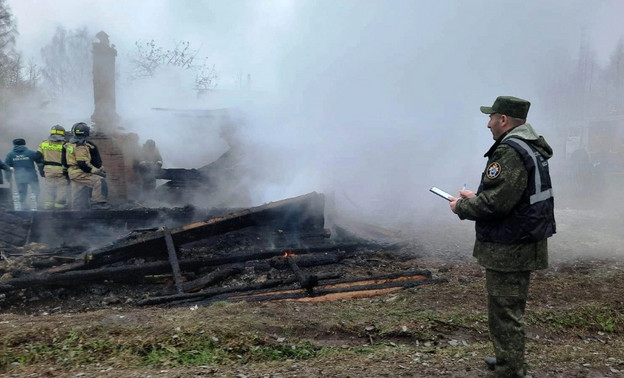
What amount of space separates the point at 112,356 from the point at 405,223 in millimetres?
7695

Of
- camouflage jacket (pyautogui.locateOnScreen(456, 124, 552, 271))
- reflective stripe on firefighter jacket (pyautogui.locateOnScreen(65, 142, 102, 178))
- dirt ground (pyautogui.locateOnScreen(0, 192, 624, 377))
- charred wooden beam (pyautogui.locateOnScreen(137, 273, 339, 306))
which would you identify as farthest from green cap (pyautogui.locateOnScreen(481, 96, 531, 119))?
reflective stripe on firefighter jacket (pyautogui.locateOnScreen(65, 142, 102, 178))

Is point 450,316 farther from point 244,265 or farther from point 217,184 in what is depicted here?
point 217,184

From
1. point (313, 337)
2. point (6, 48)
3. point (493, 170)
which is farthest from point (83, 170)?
point (6, 48)

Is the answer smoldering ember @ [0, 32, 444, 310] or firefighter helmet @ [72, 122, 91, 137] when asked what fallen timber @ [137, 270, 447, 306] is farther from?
firefighter helmet @ [72, 122, 91, 137]

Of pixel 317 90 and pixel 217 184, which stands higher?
pixel 317 90

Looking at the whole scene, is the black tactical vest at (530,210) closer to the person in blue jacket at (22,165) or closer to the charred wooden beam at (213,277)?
the charred wooden beam at (213,277)

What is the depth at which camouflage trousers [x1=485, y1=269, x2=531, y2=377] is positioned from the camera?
304 cm

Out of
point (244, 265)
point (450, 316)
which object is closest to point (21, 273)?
point (244, 265)

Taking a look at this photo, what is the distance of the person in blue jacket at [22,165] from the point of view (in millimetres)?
9375

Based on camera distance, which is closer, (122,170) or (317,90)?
(122,170)

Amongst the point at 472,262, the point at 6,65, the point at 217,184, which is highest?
the point at 6,65

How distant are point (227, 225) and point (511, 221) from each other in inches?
181

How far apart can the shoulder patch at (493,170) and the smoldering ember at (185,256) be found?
2.67m

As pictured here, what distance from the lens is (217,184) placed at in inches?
416
